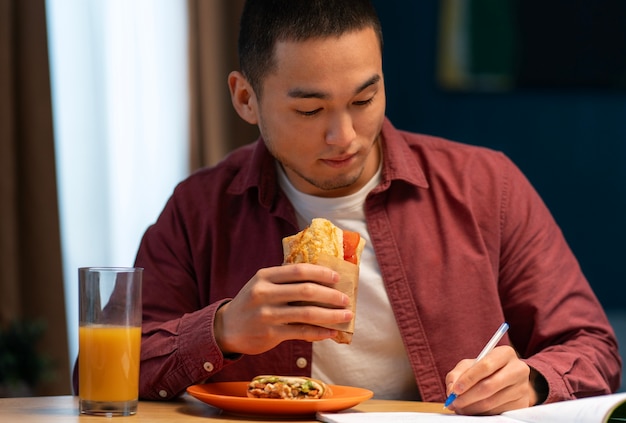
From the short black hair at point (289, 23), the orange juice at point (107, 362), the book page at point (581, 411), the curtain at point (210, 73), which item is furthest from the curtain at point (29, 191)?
the book page at point (581, 411)

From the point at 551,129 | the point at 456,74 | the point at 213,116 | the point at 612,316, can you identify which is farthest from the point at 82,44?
the point at 612,316

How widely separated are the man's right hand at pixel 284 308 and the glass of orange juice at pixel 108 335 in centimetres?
18

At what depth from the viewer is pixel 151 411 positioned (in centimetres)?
160

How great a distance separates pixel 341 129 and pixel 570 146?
2732 millimetres

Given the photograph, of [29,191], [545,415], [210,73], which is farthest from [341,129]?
[210,73]

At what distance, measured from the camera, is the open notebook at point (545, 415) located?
4.23ft

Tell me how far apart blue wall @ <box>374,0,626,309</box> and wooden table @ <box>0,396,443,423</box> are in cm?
276

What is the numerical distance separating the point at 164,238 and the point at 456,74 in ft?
8.57

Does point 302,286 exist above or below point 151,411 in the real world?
above

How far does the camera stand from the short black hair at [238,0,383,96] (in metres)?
1.86

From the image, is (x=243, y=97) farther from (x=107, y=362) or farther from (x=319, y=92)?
Answer: (x=107, y=362)

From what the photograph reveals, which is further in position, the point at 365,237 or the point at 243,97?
the point at 243,97

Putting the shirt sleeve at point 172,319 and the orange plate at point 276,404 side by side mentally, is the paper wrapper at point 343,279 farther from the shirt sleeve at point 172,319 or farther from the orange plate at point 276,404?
the shirt sleeve at point 172,319

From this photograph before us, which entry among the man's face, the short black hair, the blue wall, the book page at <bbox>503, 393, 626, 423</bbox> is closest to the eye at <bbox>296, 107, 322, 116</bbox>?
the man's face
